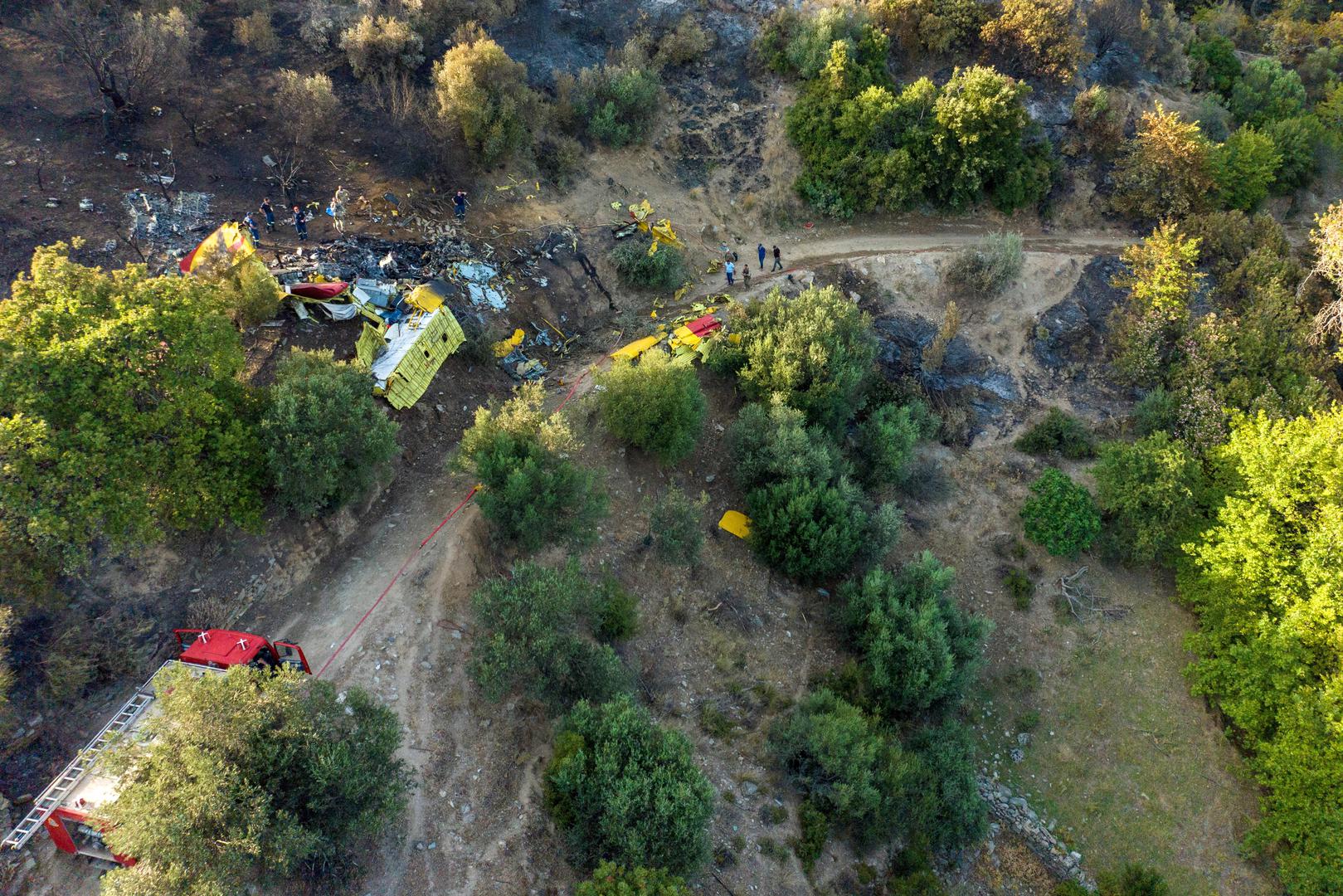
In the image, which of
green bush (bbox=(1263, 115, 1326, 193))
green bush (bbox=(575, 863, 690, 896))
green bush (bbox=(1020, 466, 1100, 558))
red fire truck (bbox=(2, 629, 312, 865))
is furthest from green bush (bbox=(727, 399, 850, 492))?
green bush (bbox=(1263, 115, 1326, 193))

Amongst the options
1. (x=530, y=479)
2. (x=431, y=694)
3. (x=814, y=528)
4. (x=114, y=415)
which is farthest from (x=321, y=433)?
(x=814, y=528)

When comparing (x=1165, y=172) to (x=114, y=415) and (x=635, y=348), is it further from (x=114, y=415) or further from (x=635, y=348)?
(x=114, y=415)

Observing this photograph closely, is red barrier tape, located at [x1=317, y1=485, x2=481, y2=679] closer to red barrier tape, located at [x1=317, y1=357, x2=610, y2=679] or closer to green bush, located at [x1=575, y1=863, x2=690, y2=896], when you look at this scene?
red barrier tape, located at [x1=317, y1=357, x2=610, y2=679]

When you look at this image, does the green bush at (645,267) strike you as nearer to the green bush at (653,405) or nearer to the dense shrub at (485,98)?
the dense shrub at (485,98)

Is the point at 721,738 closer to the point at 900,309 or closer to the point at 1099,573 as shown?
the point at 1099,573

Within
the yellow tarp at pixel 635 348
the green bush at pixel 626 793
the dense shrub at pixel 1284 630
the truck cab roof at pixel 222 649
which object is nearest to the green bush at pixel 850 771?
the green bush at pixel 626 793

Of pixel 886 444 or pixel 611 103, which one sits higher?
pixel 611 103
